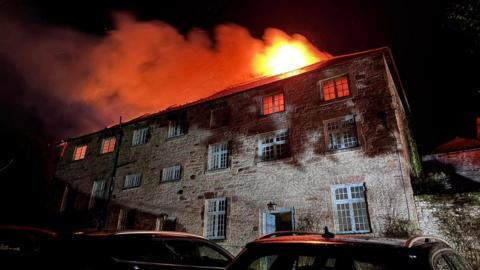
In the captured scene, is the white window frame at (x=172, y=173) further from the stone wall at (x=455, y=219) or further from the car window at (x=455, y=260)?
the car window at (x=455, y=260)

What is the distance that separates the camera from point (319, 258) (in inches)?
110

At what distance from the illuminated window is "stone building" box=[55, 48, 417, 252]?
3.30 ft

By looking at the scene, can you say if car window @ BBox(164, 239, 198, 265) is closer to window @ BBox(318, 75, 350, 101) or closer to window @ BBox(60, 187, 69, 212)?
window @ BBox(318, 75, 350, 101)

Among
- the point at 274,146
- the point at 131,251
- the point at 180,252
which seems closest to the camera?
the point at 131,251

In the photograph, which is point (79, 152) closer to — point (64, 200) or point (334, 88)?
point (64, 200)

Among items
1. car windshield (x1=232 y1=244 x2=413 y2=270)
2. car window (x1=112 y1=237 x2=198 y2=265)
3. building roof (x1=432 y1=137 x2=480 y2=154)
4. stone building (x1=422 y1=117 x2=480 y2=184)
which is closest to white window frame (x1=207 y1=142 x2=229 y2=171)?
car window (x1=112 y1=237 x2=198 y2=265)

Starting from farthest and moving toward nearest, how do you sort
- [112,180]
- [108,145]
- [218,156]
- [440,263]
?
[108,145], [112,180], [218,156], [440,263]

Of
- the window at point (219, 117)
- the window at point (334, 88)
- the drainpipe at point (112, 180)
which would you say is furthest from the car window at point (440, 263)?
the drainpipe at point (112, 180)

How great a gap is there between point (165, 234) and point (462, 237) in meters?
9.51

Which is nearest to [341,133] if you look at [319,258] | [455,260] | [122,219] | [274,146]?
[274,146]

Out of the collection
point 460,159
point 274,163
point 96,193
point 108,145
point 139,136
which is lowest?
point 96,193

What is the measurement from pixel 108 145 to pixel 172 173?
6.89 meters

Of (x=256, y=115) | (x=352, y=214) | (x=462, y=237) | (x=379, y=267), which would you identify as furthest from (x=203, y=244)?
(x=256, y=115)

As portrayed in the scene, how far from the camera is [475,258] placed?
8.68m
